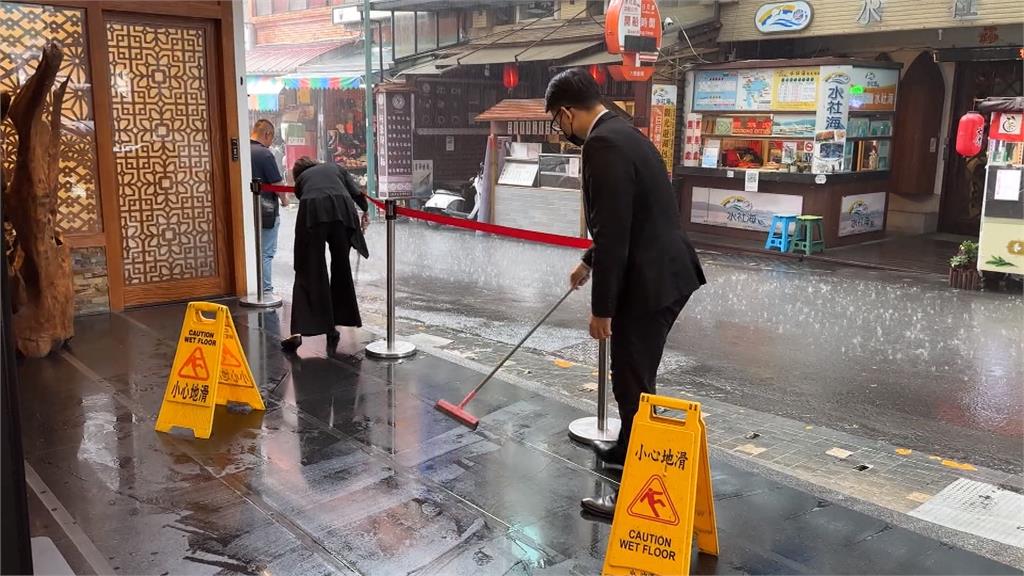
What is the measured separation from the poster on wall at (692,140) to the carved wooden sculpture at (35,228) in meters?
10.6

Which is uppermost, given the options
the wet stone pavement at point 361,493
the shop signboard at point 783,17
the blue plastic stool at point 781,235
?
the shop signboard at point 783,17

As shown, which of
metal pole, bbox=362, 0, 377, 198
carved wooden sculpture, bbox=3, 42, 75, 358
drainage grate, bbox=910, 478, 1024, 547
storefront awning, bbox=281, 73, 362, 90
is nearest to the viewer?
drainage grate, bbox=910, 478, 1024, 547

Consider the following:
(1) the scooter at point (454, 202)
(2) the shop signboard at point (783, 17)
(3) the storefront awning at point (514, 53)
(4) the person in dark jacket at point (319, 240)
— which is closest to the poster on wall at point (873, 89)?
(2) the shop signboard at point (783, 17)

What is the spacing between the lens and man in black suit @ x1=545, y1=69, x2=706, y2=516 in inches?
144

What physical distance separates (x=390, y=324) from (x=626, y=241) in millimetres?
3013

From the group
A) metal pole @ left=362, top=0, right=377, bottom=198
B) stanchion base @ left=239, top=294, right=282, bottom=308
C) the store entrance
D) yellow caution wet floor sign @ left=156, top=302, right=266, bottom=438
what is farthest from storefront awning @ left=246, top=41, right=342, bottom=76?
yellow caution wet floor sign @ left=156, top=302, right=266, bottom=438

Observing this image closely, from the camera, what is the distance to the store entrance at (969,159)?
516 inches

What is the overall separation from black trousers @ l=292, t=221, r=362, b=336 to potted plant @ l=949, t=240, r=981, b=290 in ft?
25.4

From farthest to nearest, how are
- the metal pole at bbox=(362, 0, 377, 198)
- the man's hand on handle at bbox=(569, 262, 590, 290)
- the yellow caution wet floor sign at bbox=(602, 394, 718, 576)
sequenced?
the metal pole at bbox=(362, 0, 377, 198)
the man's hand on handle at bbox=(569, 262, 590, 290)
the yellow caution wet floor sign at bbox=(602, 394, 718, 576)

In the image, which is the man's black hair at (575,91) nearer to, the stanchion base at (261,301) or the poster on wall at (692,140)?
the stanchion base at (261,301)

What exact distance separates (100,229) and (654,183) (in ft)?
18.3

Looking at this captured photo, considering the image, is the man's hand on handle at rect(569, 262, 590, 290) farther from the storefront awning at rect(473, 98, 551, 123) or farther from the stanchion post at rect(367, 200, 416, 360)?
the storefront awning at rect(473, 98, 551, 123)

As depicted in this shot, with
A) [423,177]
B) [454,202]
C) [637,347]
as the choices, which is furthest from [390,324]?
[423,177]

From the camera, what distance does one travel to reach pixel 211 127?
26.0 feet
